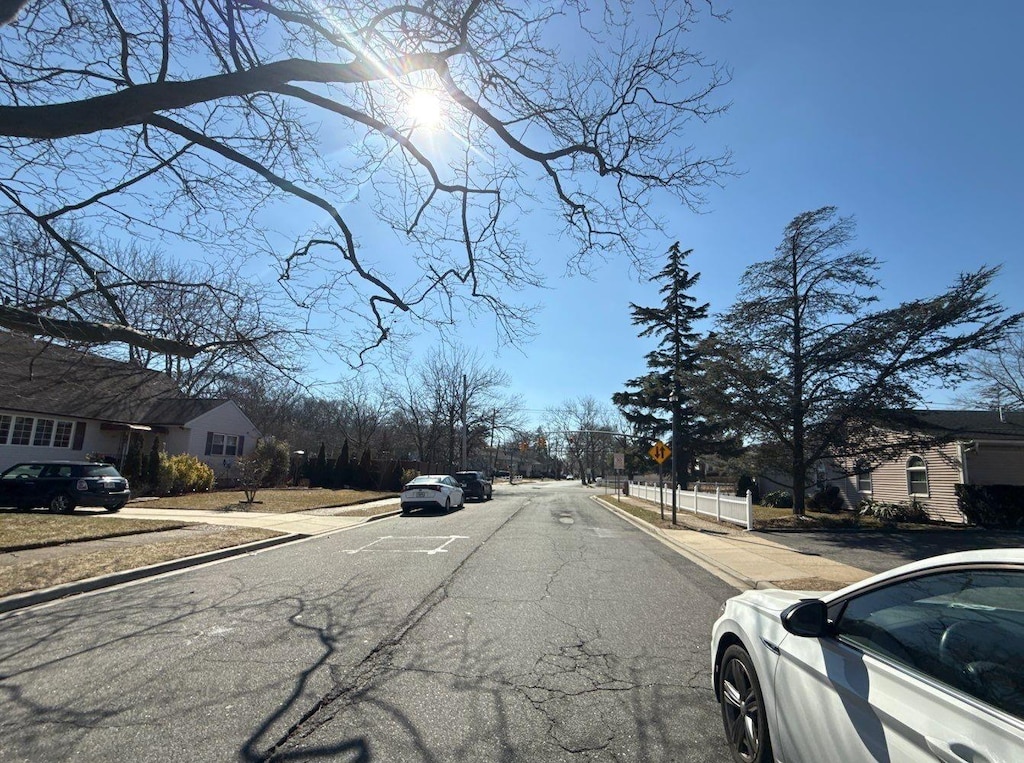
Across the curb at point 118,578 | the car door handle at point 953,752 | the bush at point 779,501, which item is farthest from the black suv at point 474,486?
the car door handle at point 953,752

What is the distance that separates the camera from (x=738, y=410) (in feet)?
72.8

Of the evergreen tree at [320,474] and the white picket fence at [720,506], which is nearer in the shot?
the white picket fence at [720,506]

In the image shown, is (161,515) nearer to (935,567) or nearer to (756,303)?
(935,567)

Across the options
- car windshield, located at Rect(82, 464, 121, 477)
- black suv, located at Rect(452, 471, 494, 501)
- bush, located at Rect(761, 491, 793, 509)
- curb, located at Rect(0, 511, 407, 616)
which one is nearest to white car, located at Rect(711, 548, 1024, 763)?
curb, located at Rect(0, 511, 407, 616)

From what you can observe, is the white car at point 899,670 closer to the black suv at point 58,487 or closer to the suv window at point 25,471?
the black suv at point 58,487

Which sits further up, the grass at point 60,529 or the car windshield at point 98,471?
the car windshield at point 98,471

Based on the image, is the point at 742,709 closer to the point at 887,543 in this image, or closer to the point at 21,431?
the point at 887,543

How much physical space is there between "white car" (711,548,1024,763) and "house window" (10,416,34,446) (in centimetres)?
3103

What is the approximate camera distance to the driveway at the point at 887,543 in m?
13.1

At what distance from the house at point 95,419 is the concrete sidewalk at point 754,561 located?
15.9 m

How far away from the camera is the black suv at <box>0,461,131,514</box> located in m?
17.4

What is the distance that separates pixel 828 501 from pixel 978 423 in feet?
21.8

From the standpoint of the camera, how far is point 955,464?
859 inches

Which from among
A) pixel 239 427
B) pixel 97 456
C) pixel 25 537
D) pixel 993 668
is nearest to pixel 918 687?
pixel 993 668
